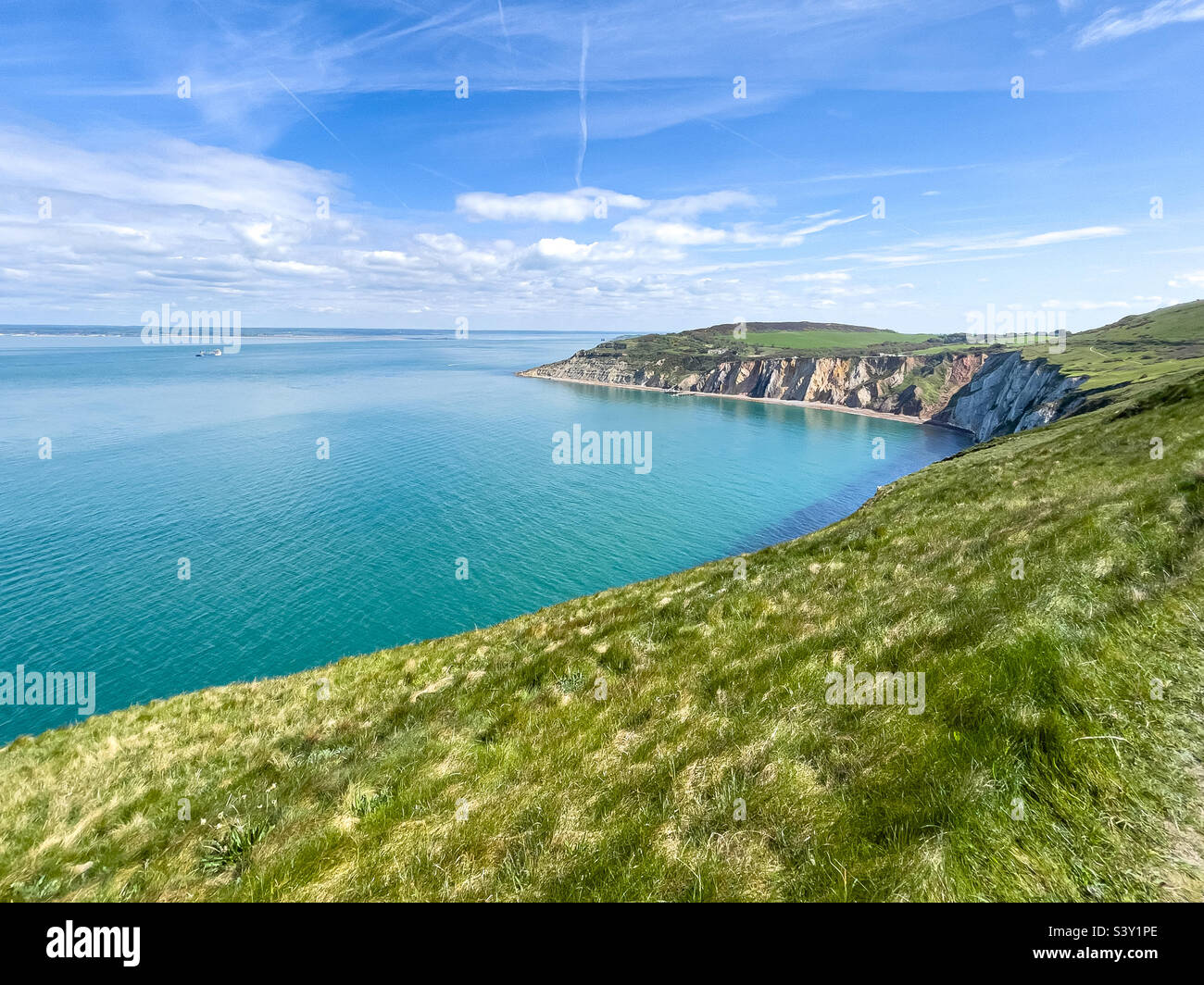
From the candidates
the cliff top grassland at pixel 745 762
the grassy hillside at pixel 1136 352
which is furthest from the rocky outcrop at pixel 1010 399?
the cliff top grassland at pixel 745 762

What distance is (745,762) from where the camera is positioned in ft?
23.3

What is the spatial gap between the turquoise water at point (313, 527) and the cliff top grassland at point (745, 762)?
33.7 meters

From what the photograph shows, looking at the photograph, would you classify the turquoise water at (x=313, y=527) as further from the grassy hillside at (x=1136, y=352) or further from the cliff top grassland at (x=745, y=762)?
the grassy hillside at (x=1136, y=352)

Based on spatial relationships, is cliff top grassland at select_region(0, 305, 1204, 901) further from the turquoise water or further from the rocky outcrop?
the rocky outcrop

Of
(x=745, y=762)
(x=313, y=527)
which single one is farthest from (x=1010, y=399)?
(x=745, y=762)

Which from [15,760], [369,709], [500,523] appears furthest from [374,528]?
[369,709]

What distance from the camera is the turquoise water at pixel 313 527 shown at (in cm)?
4353

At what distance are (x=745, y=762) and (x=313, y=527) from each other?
71958 mm

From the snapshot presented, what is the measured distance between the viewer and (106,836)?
939cm

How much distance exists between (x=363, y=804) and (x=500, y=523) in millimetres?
64642

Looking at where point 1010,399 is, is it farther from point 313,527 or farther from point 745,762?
point 745,762

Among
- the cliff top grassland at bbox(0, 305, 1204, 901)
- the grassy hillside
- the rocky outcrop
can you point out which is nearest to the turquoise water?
the rocky outcrop
